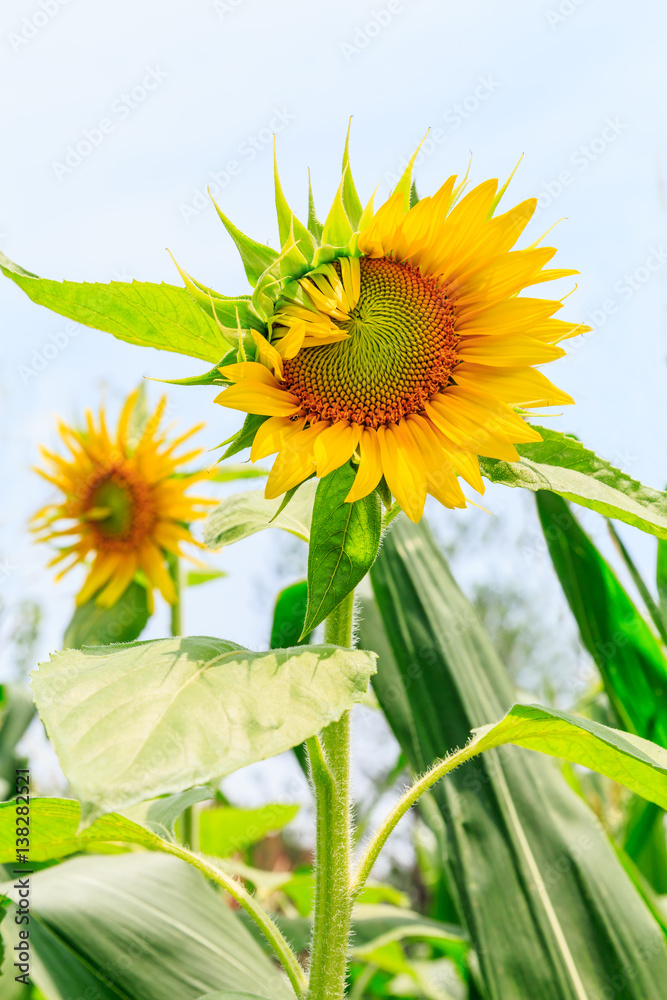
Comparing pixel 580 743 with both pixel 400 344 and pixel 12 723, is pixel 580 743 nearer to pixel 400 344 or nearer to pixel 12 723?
pixel 400 344

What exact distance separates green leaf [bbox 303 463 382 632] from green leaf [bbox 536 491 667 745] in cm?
47

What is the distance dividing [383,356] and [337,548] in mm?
149

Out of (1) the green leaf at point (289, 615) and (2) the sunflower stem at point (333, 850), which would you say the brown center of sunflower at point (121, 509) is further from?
(2) the sunflower stem at point (333, 850)

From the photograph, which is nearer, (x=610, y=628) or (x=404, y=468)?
(x=404, y=468)

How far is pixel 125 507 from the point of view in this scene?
1.43 meters

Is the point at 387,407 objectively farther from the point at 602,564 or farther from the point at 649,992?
the point at 649,992

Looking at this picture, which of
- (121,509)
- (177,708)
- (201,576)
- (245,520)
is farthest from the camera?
(201,576)

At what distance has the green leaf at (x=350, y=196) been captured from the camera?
538mm

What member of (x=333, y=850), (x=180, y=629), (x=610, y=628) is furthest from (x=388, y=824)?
(x=180, y=629)

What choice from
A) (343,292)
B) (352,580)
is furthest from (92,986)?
(343,292)

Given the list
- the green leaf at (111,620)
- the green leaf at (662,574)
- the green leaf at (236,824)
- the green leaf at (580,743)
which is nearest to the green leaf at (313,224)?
the green leaf at (580,743)

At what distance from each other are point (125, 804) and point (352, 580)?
22 centimetres

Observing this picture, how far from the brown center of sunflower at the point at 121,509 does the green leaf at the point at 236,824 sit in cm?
51

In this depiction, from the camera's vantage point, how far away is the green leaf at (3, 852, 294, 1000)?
74 centimetres
